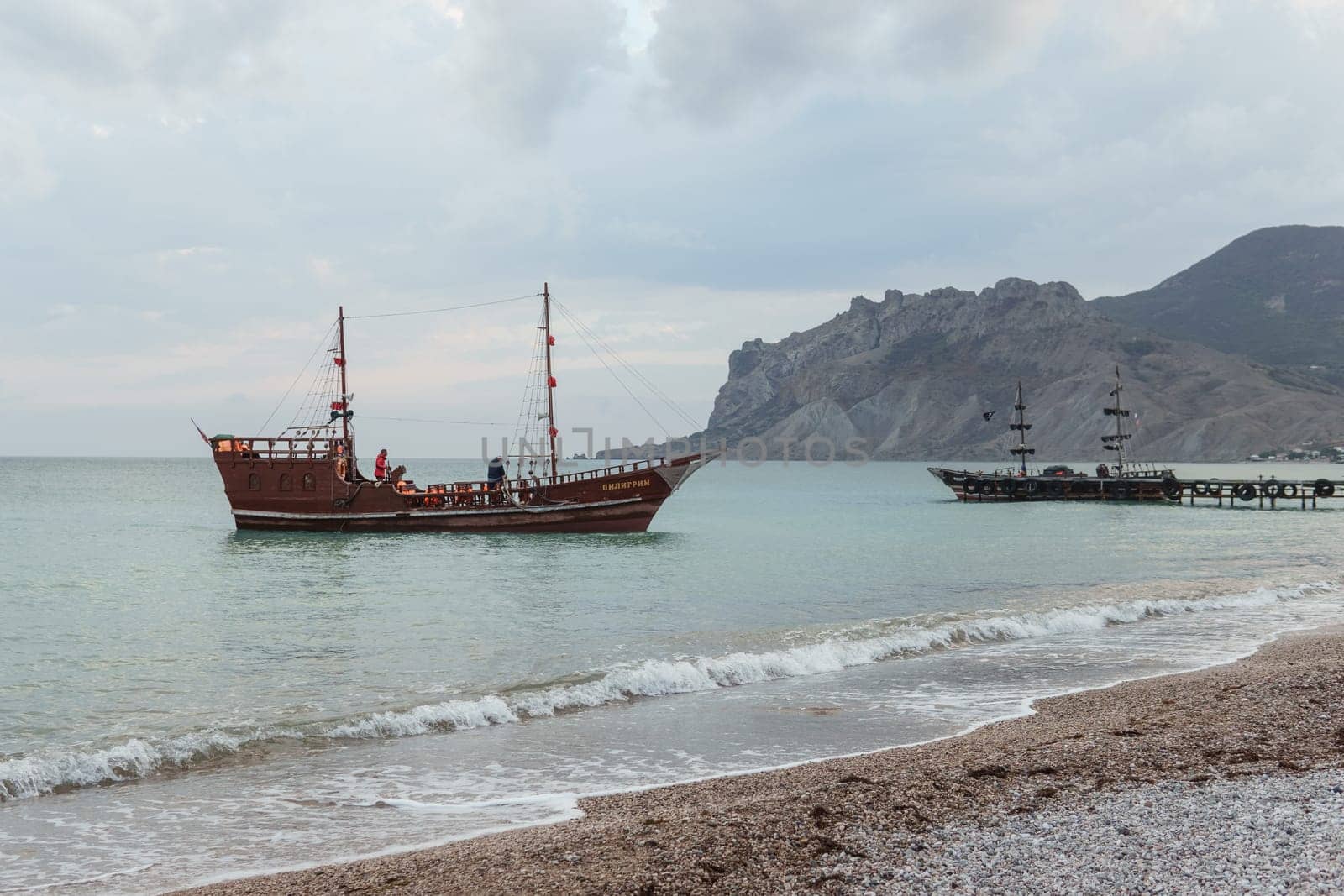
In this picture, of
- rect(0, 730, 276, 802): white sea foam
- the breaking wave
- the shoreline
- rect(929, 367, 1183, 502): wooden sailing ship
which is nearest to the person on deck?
the breaking wave

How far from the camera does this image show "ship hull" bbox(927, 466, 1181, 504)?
78.6 meters

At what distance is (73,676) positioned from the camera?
1623 cm

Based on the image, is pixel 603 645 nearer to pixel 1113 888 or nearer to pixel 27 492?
pixel 1113 888

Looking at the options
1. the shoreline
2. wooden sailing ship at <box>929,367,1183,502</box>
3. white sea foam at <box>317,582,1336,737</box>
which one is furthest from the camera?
wooden sailing ship at <box>929,367,1183,502</box>

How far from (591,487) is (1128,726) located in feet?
129

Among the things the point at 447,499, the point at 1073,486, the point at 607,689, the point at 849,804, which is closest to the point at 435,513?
the point at 447,499

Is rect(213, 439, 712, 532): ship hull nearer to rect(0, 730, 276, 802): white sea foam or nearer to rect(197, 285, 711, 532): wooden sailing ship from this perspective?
rect(197, 285, 711, 532): wooden sailing ship

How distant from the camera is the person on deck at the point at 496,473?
4984cm

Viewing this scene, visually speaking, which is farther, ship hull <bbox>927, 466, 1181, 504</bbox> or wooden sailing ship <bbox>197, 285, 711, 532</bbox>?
ship hull <bbox>927, 466, 1181, 504</bbox>

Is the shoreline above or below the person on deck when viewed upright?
below

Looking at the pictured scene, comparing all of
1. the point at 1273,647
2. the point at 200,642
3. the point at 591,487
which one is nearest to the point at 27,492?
the point at 591,487

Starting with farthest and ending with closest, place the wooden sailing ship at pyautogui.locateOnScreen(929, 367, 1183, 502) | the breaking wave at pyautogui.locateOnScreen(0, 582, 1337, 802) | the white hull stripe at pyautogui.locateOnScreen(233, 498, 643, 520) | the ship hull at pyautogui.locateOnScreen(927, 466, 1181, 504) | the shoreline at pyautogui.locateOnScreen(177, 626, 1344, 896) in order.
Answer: the wooden sailing ship at pyautogui.locateOnScreen(929, 367, 1183, 502) → the ship hull at pyautogui.locateOnScreen(927, 466, 1181, 504) → the white hull stripe at pyautogui.locateOnScreen(233, 498, 643, 520) → the breaking wave at pyautogui.locateOnScreen(0, 582, 1337, 802) → the shoreline at pyautogui.locateOnScreen(177, 626, 1344, 896)

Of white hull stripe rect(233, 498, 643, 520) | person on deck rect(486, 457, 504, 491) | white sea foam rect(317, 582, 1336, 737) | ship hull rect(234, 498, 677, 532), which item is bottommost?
white sea foam rect(317, 582, 1336, 737)

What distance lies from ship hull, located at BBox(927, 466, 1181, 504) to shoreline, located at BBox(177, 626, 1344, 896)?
7350cm
